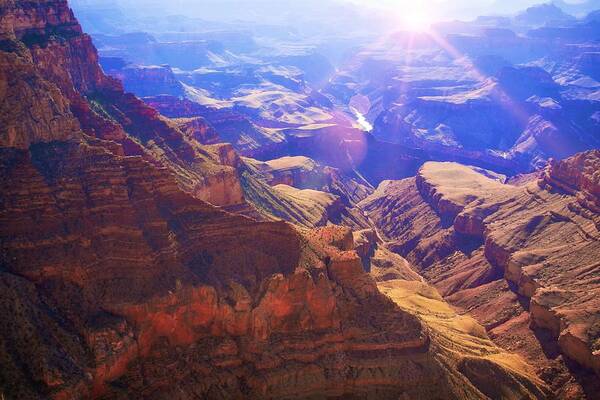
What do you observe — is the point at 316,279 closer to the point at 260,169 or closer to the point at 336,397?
the point at 336,397

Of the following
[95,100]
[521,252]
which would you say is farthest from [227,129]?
[521,252]

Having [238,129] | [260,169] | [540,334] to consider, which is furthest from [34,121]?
[238,129]

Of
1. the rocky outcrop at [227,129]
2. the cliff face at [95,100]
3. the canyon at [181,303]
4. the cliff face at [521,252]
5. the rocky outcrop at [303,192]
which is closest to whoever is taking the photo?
the canyon at [181,303]

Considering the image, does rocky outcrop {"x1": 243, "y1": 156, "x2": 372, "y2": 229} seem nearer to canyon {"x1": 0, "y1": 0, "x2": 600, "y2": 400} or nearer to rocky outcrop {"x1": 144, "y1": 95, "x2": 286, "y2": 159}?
rocky outcrop {"x1": 144, "y1": 95, "x2": 286, "y2": 159}

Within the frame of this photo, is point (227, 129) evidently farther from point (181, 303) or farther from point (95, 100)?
point (181, 303)

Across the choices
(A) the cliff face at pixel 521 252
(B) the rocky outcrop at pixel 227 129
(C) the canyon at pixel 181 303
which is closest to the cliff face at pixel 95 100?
(C) the canyon at pixel 181 303

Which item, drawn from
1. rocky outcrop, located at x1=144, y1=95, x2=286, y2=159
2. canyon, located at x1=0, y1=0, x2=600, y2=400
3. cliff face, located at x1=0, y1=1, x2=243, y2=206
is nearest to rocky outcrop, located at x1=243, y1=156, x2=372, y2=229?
cliff face, located at x1=0, y1=1, x2=243, y2=206

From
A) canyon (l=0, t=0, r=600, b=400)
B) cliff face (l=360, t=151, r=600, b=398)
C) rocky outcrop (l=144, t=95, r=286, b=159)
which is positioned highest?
canyon (l=0, t=0, r=600, b=400)

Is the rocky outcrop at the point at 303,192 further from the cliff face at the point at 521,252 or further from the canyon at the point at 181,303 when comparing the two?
the canyon at the point at 181,303
